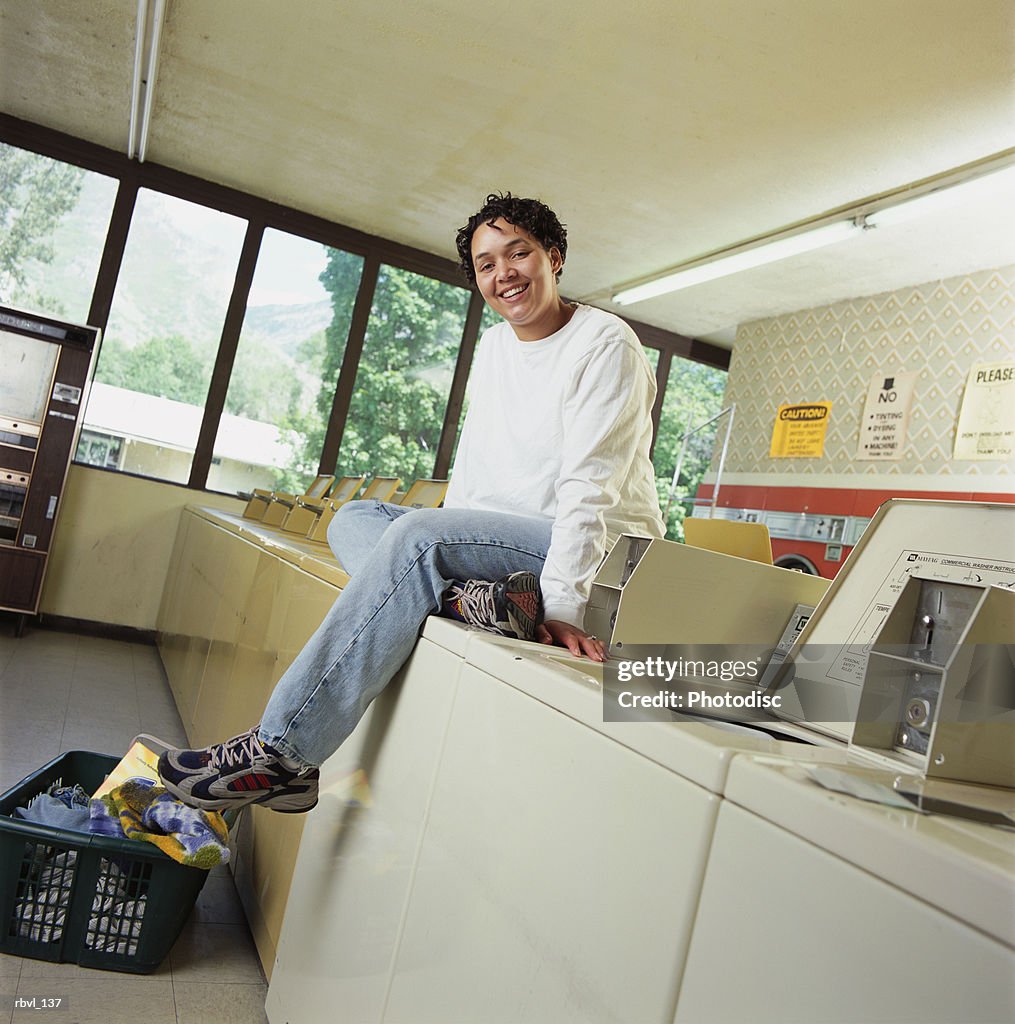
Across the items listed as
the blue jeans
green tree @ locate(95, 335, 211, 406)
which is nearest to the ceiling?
green tree @ locate(95, 335, 211, 406)

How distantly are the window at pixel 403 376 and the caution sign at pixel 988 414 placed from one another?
134 inches

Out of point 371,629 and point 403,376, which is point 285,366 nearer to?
point 403,376

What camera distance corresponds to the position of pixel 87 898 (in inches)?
71.9

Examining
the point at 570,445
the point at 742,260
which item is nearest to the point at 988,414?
the point at 742,260

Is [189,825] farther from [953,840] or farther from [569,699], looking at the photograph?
[953,840]

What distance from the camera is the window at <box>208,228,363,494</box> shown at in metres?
6.30

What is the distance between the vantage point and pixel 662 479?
995cm

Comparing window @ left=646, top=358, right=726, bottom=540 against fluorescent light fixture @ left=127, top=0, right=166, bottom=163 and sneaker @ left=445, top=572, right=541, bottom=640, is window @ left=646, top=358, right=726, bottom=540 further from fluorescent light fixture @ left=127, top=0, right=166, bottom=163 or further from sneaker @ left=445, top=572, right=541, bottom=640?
sneaker @ left=445, top=572, right=541, bottom=640

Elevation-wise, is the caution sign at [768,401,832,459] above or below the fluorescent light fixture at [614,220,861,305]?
below

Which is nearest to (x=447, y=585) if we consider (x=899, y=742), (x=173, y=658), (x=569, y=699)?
(x=569, y=699)

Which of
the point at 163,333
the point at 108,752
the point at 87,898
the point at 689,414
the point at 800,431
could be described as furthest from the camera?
the point at 689,414

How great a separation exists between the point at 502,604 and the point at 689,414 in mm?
6391

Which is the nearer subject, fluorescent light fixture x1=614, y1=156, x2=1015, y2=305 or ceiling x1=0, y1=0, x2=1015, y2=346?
ceiling x1=0, y1=0, x2=1015, y2=346

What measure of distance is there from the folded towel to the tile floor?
0.24m
